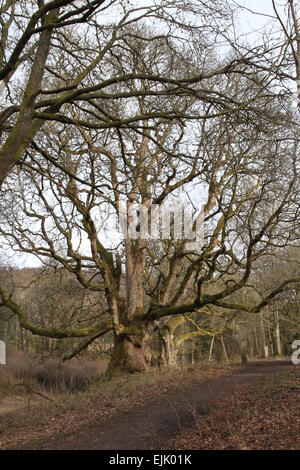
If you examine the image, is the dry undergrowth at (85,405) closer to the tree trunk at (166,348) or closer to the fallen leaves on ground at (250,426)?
the fallen leaves on ground at (250,426)

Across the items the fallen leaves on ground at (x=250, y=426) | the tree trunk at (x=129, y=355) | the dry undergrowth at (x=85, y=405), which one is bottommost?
the dry undergrowth at (x=85, y=405)

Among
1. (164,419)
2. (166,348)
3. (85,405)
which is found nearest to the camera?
(164,419)

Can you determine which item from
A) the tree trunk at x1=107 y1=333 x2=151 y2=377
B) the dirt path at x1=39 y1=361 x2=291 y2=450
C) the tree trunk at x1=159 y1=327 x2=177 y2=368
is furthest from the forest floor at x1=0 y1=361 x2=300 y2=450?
the tree trunk at x1=159 y1=327 x2=177 y2=368

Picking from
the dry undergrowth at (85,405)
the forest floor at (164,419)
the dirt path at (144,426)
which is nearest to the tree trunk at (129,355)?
the dry undergrowth at (85,405)

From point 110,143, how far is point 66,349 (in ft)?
37.4

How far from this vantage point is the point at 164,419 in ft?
24.6

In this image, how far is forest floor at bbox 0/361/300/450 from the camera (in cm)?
561

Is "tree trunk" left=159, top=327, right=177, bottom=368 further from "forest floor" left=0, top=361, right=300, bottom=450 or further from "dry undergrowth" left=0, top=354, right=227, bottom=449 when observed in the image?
"forest floor" left=0, top=361, right=300, bottom=450

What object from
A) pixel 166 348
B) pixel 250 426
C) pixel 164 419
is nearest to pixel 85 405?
pixel 164 419

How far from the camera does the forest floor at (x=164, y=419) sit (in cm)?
561

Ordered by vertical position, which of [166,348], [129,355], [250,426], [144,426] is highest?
[129,355]

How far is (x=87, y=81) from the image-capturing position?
30.3 feet

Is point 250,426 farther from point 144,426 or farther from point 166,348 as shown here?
point 166,348
